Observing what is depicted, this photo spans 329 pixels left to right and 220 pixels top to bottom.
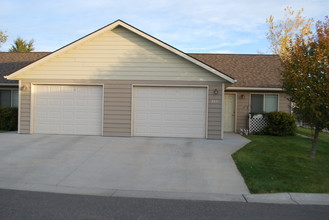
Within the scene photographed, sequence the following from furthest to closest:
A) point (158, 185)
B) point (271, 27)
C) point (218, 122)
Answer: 1. point (271, 27)
2. point (218, 122)
3. point (158, 185)

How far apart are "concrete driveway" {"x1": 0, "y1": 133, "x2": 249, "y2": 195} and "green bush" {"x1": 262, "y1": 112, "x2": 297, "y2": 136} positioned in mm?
3639

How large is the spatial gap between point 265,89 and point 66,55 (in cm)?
1014

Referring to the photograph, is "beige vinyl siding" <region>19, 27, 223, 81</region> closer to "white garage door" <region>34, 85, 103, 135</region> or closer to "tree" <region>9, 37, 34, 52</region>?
"white garage door" <region>34, 85, 103, 135</region>

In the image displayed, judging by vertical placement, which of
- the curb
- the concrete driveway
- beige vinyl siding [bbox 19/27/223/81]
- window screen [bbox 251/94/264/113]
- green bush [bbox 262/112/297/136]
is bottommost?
the curb

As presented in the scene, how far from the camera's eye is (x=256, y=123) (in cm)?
1559

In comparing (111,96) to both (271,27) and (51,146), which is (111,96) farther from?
(271,27)

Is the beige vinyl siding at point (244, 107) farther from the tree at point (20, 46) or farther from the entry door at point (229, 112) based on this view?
the tree at point (20, 46)

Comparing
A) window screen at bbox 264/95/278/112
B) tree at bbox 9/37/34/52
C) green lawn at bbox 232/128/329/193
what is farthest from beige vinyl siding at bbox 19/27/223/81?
tree at bbox 9/37/34/52

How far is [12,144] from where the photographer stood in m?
11.0

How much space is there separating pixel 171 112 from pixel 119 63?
3145 mm

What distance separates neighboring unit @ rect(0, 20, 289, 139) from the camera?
12742 millimetres

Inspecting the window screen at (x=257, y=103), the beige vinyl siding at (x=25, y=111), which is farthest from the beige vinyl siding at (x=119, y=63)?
the window screen at (x=257, y=103)

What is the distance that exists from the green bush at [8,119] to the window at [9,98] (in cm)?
190

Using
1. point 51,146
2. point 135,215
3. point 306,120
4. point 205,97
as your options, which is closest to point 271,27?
point 205,97
